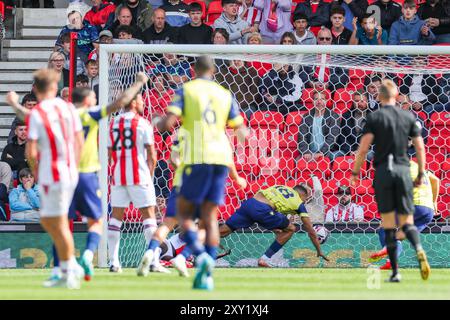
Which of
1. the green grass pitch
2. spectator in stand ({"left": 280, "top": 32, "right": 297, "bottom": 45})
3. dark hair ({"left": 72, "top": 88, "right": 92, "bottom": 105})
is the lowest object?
the green grass pitch

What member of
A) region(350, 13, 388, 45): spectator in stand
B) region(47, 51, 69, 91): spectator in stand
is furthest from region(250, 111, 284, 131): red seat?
region(47, 51, 69, 91): spectator in stand

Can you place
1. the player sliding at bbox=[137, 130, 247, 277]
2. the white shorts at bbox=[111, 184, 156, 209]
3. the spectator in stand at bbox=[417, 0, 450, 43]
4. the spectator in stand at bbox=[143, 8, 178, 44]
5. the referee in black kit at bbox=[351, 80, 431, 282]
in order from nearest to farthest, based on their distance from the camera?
the referee in black kit at bbox=[351, 80, 431, 282], the player sliding at bbox=[137, 130, 247, 277], the white shorts at bbox=[111, 184, 156, 209], the spectator in stand at bbox=[143, 8, 178, 44], the spectator in stand at bbox=[417, 0, 450, 43]

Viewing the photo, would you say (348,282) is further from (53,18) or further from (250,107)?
(53,18)

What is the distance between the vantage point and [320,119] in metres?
16.3

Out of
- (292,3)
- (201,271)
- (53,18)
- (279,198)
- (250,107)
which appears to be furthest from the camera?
(53,18)

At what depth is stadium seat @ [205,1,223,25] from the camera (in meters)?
19.3

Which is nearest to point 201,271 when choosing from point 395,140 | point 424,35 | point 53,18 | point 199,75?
point 199,75

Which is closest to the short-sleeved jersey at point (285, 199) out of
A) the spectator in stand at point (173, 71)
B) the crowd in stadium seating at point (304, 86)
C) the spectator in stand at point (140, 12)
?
the crowd in stadium seating at point (304, 86)

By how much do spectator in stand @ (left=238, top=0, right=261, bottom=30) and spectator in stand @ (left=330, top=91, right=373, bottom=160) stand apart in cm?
286

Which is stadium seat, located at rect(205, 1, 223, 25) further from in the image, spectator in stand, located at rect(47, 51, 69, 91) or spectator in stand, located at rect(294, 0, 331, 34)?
spectator in stand, located at rect(47, 51, 69, 91)

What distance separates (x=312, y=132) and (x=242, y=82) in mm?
1297

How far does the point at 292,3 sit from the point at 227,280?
27.5 ft

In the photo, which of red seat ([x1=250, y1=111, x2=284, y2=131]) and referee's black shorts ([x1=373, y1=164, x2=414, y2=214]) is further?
red seat ([x1=250, y1=111, x2=284, y2=131])

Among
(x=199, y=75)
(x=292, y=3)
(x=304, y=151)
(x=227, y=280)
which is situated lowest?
(x=227, y=280)
